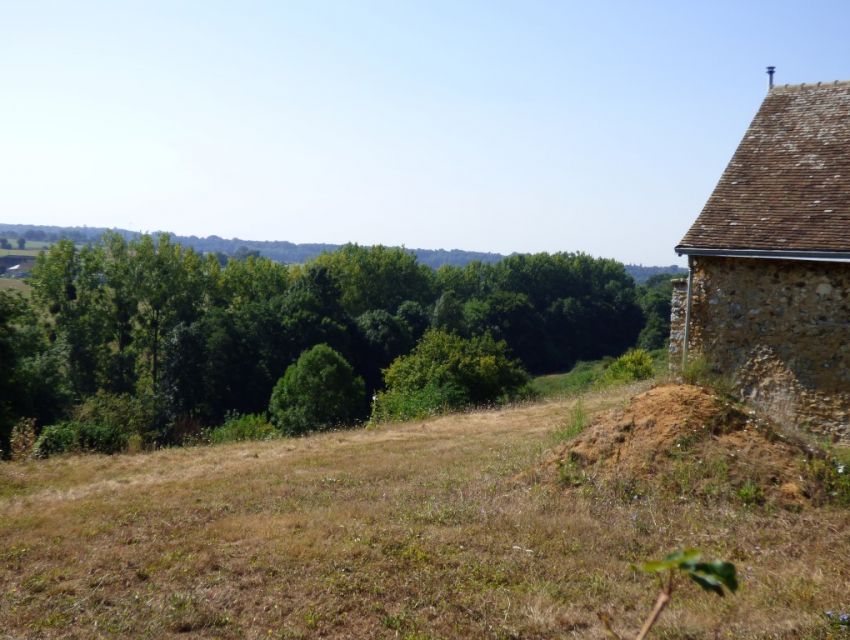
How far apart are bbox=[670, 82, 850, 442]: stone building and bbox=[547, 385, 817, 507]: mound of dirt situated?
248 cm

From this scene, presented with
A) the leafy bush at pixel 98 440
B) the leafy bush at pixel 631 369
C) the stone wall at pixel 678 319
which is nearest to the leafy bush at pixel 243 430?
the leafy bush at pixel 98 440

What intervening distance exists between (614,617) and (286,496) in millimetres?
5583

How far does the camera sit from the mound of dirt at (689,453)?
27.7 feet

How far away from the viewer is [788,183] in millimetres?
12461

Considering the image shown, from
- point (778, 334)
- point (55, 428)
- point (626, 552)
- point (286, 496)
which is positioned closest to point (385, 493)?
point (286, 496)

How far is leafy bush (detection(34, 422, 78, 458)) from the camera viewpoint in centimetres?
1638

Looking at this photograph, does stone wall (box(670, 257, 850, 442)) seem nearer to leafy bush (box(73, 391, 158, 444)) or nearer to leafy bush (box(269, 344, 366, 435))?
leafy bush (box(73, 391, 158, 444))

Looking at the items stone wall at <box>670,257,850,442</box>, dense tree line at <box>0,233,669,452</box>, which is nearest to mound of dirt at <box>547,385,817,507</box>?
stone wall at <box>670,257,850,442</box>

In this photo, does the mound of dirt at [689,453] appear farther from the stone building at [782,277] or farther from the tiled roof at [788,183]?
the tiled roof at [788,183]

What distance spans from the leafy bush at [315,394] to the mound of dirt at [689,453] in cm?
2699

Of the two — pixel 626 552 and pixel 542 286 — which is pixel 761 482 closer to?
pixel 626 552

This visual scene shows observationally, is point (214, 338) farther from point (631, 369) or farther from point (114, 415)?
point (631, 369)

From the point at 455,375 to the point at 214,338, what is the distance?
1957 centimetres

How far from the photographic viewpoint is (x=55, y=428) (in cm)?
1734
